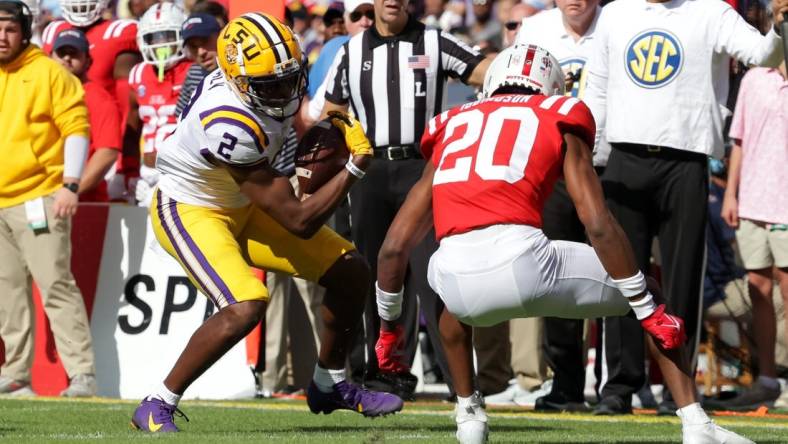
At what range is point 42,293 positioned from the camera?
31.2ft

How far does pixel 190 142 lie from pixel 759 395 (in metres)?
3.81

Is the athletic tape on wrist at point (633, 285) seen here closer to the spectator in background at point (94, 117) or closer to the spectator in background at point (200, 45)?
the spectator in background at point (200, 45)

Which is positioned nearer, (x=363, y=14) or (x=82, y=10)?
(x=363, y=14)

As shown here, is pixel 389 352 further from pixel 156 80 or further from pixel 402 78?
pixel 156 80

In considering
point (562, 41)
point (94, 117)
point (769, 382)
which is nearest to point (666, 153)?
point (562, 41)

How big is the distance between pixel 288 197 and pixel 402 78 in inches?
81.2

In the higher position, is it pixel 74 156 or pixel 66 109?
pixel 66 109

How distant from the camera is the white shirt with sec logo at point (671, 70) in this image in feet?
26.0

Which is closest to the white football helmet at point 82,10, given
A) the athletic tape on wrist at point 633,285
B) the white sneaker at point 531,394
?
the white sneaker at point 531,394

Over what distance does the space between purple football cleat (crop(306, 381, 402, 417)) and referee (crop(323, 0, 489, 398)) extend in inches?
46.4

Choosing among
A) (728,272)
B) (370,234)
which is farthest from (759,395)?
(370,234)

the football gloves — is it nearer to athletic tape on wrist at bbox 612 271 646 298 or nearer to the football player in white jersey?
the football player in white jersey

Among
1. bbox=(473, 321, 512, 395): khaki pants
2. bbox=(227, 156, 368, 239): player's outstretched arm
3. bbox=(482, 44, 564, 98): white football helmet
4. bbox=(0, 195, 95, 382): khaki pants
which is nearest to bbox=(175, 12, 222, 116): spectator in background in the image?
bbox=(0, 195, 95, 382): khaki pants

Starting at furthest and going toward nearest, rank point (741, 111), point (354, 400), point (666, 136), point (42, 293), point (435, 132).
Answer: point (42, 293) < point (741, 111) < point (666, 136) < point (354, 400) < point (435, 132)
